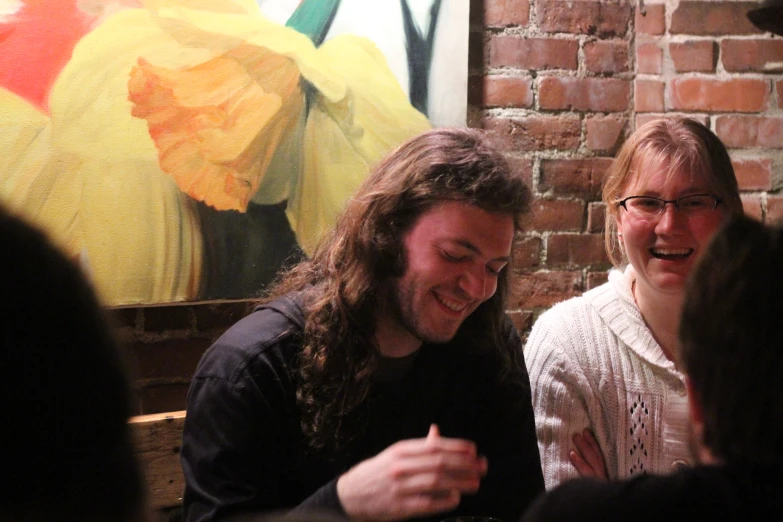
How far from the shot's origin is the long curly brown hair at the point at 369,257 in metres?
1.29

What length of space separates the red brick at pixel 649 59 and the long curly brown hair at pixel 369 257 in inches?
32.8

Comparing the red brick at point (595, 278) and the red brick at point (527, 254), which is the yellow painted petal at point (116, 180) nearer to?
the red brick at point (527, 254)

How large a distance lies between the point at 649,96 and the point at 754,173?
0.33 m

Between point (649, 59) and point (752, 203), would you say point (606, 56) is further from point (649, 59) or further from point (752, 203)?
point (752, 203)

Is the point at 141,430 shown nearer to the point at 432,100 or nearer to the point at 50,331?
the point at 432,100

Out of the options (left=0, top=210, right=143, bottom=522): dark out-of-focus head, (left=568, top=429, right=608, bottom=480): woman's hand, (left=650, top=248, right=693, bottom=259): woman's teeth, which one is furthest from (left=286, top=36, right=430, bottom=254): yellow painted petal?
(left=0, top=210, right=143, bottom=522): dark out-of-focus head

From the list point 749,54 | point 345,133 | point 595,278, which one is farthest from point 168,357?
point 749,54

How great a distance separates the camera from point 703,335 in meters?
0.69

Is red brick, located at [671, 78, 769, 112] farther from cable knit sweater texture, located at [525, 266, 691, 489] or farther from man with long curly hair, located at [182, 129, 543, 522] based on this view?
man with long curly hair, located at [182, 129, 543, 522]

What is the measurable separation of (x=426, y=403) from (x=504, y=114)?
90cm

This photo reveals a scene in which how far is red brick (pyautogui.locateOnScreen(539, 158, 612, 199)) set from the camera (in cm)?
205

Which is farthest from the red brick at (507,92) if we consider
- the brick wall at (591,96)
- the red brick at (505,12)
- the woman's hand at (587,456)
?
the woman's hand at (587,456)

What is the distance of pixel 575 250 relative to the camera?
209 centimetres

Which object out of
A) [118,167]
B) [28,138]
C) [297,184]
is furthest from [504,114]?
[28,138]
